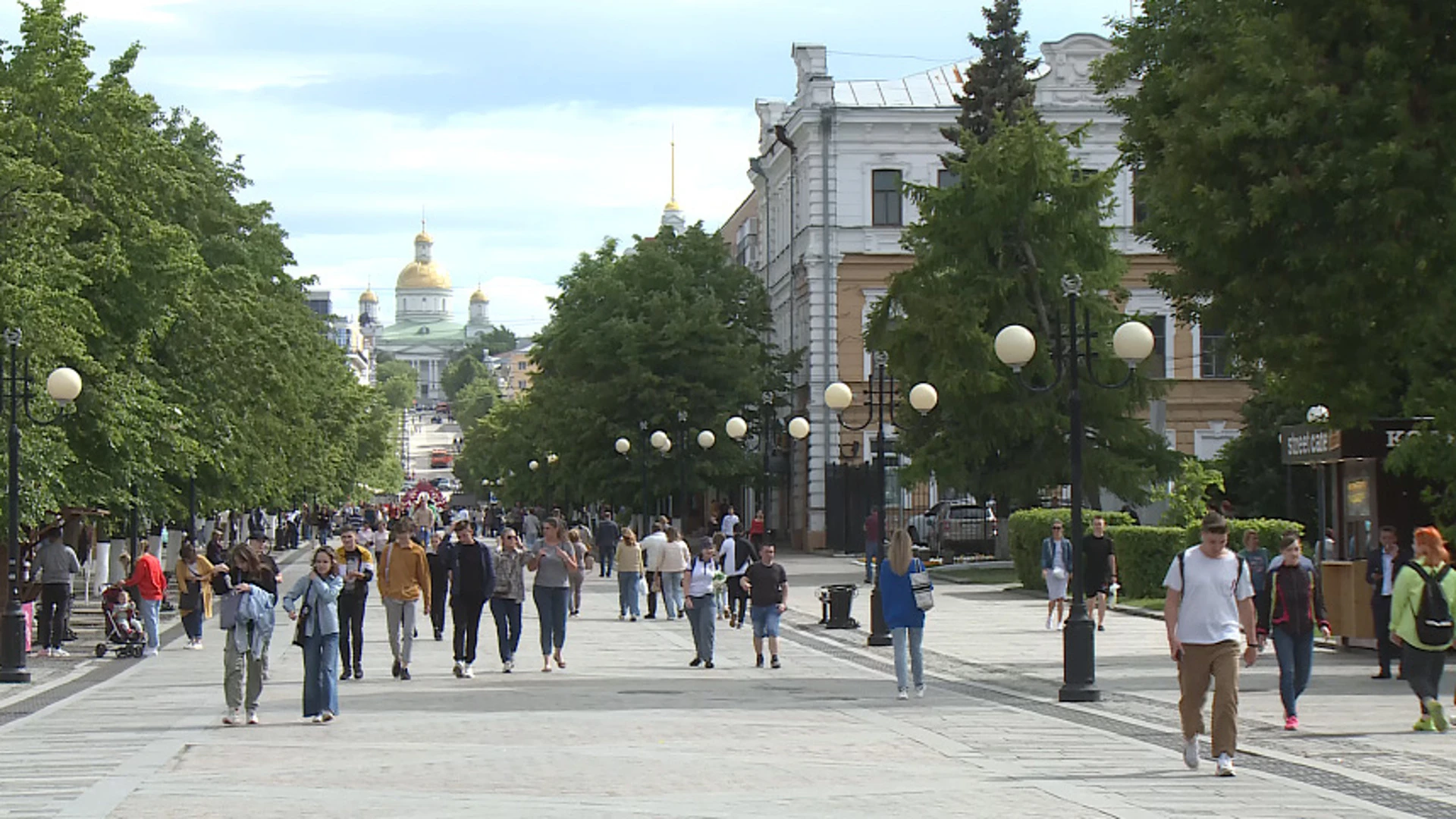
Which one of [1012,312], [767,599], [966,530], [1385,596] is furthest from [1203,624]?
[966,530]

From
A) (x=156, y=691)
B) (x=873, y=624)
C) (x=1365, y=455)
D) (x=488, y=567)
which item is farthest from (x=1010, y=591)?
(x=156, y=691)

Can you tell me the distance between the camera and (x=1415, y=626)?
16.4 m

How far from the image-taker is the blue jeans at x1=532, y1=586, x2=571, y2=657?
2444 centimetres

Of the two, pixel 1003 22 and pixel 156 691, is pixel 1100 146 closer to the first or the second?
pixel 1003 22

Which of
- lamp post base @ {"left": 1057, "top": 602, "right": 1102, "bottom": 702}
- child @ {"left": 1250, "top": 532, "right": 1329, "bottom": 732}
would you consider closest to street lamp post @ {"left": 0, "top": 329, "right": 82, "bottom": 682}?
lamp post base @ {"left": 1057, "top": 602, "right": 1102, "bottom": 702}

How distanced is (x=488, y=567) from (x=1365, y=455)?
9.96 metres

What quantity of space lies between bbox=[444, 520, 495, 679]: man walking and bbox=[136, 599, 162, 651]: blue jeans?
6699 mm

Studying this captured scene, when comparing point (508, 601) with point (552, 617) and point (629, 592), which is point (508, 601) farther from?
point (629, 592)

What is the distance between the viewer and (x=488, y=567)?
24.0 metres

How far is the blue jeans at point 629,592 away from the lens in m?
36.0

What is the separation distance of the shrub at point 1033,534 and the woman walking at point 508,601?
1769 cm

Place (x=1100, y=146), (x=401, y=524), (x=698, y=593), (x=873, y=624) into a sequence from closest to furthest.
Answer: (x=401, y=524) → (x=698, y=593) → (x=873, y=624) → (x=1100, y=146)

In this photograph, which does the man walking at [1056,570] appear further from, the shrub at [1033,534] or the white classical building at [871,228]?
the white classical building at [871,228]

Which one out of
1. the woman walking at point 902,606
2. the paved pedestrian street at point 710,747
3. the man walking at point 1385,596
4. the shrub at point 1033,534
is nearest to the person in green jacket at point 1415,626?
the paved pedestrian street at point 710,747
